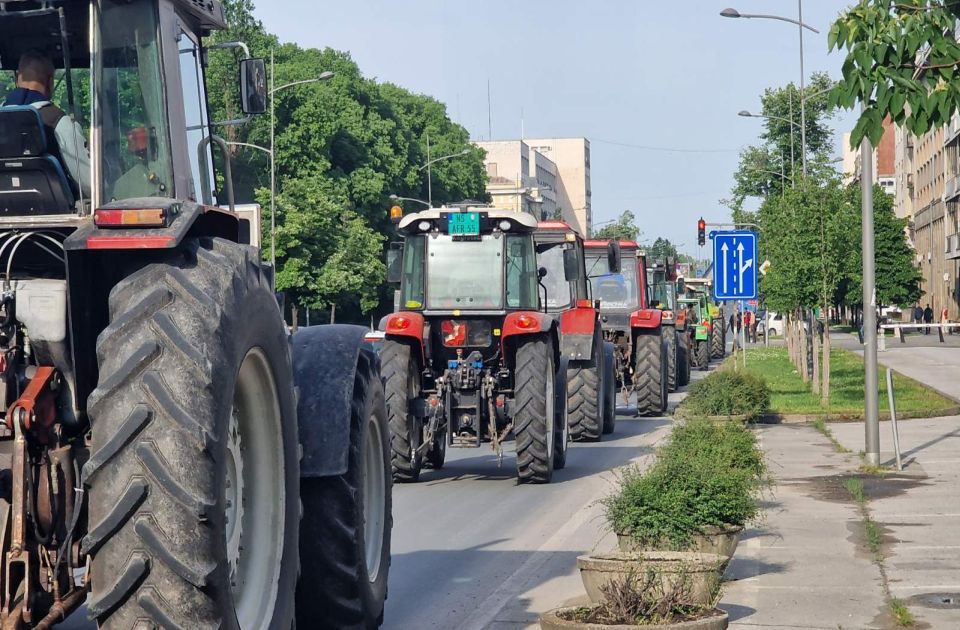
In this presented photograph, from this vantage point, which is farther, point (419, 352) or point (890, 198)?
point (890, 198)

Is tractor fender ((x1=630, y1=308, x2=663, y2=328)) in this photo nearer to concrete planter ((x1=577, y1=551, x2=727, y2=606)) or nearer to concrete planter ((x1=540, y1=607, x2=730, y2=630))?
concrete planter ((x1=577, y1=551, x2=727, y2=606))

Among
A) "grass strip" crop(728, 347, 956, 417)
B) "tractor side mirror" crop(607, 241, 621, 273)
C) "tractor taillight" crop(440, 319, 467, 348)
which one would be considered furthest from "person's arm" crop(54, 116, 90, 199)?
"grass strip" crop(728, 347, 956, 417)

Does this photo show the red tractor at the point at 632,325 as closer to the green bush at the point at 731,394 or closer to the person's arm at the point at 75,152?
the green bush at the point at 731,394

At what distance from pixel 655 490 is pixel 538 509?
4281mm

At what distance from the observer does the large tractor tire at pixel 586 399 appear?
63.4 feet

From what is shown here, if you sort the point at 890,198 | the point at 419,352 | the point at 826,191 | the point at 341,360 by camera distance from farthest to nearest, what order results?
the point at 890,198 < the point at 826,191 < the point at 419,352 < the point at 341,360

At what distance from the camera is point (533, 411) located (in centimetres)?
1468

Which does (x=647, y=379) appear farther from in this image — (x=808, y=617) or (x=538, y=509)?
(x=808, y=617)

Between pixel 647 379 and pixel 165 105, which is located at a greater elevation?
pixel 165 105

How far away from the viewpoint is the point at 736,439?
12.1m

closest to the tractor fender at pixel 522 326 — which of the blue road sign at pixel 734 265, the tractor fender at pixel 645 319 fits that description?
the blue road sign at pixel 734 265

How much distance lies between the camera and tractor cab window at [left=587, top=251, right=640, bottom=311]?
2708 centimetres

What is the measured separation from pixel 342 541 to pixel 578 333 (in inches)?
515

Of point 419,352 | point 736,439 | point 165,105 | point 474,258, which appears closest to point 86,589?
point 165,105
